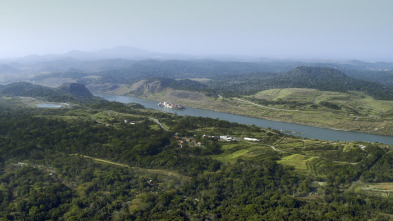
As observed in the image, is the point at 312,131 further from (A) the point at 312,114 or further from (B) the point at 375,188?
(B) the point at 375,188

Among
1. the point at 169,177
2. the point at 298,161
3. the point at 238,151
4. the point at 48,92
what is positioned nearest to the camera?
the point at 169,177

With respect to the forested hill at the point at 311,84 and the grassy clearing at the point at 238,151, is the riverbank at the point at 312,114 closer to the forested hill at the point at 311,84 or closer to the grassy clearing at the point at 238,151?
the forested hill at the point at 311,84

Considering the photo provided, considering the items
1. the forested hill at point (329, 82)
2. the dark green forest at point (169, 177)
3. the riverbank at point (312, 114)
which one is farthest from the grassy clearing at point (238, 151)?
the forested hill at point (329, 82)

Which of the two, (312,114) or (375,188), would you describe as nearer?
(375,188)

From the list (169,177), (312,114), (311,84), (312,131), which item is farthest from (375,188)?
(311,84)

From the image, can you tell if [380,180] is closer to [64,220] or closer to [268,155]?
[268,155]

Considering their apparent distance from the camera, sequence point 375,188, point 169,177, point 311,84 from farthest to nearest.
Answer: point 311,84 < point 169,177 < point 375,188

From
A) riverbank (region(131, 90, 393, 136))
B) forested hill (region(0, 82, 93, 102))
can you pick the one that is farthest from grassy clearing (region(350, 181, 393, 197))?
forested hill (region(0, 82, 93, 102))
